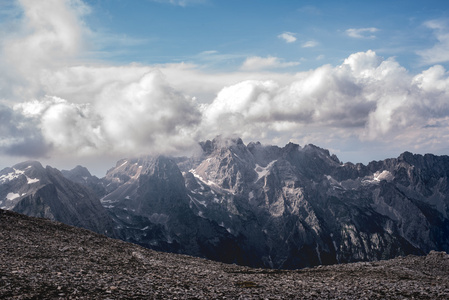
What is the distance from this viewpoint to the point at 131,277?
3956cm

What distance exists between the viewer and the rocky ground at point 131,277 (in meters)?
32.8

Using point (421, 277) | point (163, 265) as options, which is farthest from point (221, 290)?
point (421, 277)

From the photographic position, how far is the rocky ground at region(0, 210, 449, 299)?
32781 millimetres

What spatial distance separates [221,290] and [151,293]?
25.2 ft

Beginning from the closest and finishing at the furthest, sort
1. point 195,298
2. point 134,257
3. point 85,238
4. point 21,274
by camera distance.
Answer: point 195,298
point 21,274
point 134,257
point 85,238

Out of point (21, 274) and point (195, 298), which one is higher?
point (21, 274)

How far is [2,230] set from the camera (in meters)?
56.7

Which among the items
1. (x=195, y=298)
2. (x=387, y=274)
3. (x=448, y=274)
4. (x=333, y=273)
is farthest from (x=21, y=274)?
(x=448, y=274)

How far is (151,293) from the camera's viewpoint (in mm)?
33062

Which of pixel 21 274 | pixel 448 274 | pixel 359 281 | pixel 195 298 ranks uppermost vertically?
pixel 21 274

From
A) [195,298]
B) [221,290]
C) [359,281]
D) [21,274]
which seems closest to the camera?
[195,298]

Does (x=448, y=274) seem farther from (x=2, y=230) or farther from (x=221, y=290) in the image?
(x=2, y=230)

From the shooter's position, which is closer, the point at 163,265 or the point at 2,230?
the point at 163,265

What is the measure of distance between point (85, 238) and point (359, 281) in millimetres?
43548
